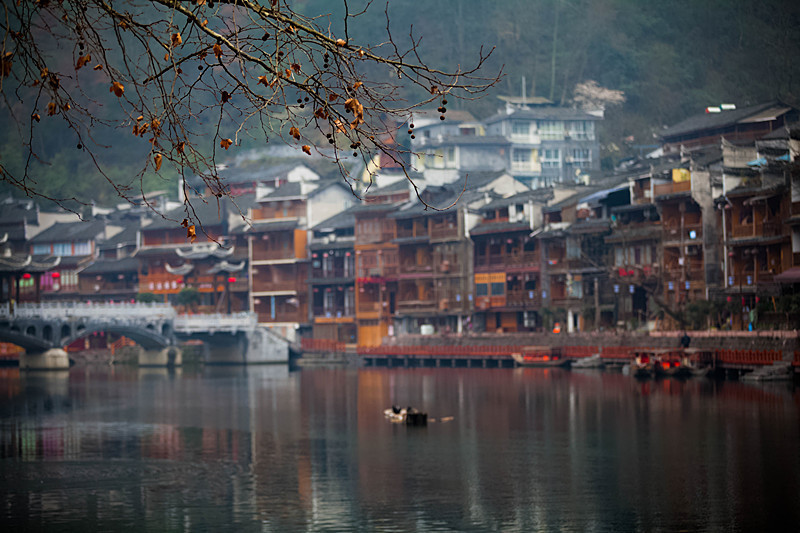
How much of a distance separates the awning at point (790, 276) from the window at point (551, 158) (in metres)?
66.0

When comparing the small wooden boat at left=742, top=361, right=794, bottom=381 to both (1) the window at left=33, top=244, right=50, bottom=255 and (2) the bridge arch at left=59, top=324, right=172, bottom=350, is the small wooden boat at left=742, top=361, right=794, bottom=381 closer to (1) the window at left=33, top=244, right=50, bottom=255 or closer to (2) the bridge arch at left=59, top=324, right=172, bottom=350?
(2) the bridge arch at left=59, top=324, right=172, bottom=350

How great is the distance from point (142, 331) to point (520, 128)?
51.5 metres

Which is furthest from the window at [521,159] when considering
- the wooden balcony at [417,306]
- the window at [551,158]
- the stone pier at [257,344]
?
the stone pier at [257,344]

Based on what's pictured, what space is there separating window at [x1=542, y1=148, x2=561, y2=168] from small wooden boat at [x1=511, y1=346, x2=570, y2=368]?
1932 inches

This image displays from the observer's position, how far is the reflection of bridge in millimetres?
90125

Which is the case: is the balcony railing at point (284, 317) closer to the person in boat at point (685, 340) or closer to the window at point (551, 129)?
the window at point (551, 129)

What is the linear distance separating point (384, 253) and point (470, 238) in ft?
31.6

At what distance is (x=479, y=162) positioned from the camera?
117875 millimetres

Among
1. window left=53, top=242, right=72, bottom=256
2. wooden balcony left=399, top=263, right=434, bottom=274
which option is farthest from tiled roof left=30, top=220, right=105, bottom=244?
wooden balcony left=399, top=263, right=434, bottom=274

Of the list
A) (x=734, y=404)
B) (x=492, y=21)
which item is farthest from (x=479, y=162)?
(x=734, y=404)

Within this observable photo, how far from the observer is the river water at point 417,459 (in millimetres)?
29578

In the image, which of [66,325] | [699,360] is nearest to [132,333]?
[66,325]

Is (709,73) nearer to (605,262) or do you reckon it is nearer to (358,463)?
(605,262)

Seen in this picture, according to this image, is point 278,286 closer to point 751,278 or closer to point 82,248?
point 82,248
